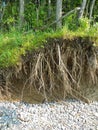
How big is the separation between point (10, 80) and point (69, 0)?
138cm

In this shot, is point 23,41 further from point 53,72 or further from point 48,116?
point 48,116

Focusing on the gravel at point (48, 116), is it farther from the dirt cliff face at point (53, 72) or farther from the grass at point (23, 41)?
the grass at point (23, 41)

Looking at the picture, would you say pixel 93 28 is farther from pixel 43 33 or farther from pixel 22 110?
pixel 22 110

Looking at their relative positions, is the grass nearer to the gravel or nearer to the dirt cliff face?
the dirt cliff face

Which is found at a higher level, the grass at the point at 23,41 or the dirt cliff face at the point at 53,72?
the grass at the point at 23,41

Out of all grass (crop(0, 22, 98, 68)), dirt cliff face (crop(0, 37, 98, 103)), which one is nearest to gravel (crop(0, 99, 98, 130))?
dirt cliff face (crop(0, 37, 98, 103))

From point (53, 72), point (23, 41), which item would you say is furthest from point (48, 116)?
point (23, 41)

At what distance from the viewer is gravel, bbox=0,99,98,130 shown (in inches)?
111

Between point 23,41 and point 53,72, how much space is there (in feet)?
1.14

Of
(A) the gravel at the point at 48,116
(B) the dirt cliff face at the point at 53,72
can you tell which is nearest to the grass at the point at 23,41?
(B) the dirt cliff face at the point at 53,72

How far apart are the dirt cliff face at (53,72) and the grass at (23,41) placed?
0.04 meters

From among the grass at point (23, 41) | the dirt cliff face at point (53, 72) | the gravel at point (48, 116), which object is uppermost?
the grass at point (23, 41)

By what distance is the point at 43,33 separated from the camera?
3.23 metres

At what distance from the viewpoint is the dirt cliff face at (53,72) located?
309cm
